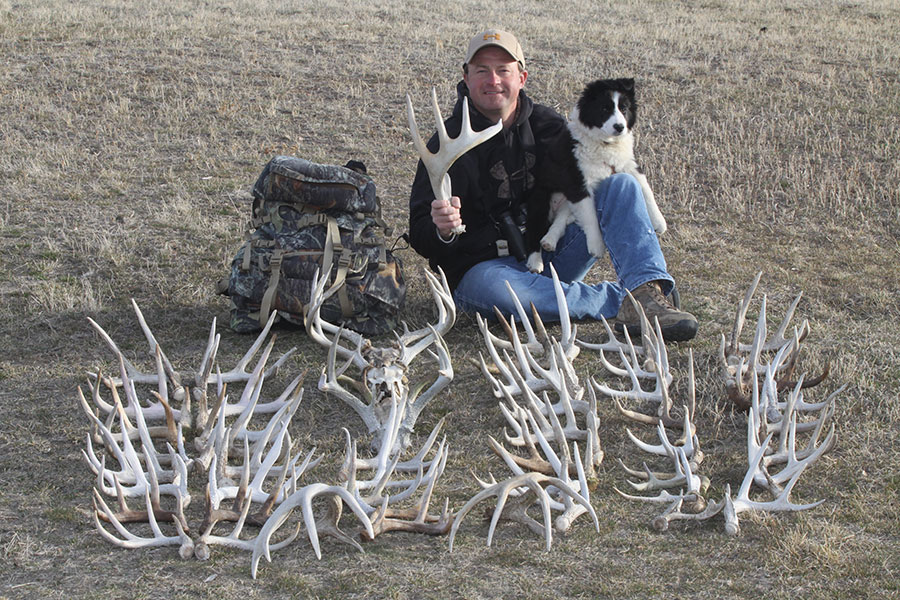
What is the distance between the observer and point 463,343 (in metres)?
5.30

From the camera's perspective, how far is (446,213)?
186 inches

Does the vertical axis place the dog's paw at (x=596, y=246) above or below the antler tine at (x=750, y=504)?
above

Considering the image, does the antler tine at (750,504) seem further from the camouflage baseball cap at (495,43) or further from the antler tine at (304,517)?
the camouflage baseball cap at (495,43)

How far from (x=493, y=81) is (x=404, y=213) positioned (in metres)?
2.56

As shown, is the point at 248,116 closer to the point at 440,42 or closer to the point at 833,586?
the point at 440,42

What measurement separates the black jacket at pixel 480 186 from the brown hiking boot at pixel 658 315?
820 millimetres

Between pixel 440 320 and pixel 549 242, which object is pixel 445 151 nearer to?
pixel 440 320

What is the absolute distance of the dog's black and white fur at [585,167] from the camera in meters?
5.36

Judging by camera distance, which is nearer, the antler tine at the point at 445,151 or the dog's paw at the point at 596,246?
the antler tine at the point at 445,151

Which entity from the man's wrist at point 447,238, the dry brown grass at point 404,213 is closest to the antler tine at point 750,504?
the dry brown grass at point 404,213

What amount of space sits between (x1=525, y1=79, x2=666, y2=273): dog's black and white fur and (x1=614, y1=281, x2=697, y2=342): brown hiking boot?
0.37 meters

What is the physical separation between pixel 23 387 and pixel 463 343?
2199mm

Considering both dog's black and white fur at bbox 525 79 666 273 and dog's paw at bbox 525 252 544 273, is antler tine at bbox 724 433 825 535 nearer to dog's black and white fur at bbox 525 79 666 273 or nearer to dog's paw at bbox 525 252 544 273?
dog's black and white fur at bbox 525 79 666 273

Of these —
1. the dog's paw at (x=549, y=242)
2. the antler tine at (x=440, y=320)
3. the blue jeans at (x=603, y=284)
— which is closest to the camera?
the antler tine at (x=440, y=320)
